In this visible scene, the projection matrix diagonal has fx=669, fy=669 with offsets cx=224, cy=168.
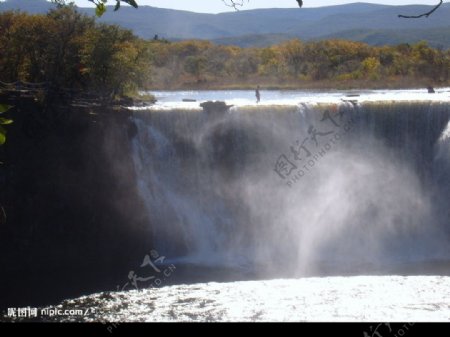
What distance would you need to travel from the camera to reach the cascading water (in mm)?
22953

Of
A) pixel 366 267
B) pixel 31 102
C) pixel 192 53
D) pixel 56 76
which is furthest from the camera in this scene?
pixel 192 53

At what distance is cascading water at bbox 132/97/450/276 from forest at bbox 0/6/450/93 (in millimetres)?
5207

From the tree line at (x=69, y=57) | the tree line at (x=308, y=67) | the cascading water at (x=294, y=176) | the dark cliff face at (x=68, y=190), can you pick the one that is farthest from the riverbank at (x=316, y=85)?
the dark cliff face at (x=68, y=190)

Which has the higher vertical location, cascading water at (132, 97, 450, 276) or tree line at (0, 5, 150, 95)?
tree line at (0, 5, 150, 95)

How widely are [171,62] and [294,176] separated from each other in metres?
38.9

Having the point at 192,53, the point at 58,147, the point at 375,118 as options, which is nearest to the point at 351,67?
the point at 192,53

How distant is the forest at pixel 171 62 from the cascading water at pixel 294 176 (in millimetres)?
5207

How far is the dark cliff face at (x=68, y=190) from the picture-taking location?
885 inches

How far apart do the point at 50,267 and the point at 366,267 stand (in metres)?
9.93

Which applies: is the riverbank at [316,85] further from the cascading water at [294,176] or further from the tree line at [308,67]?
the cascading water at [294,176]

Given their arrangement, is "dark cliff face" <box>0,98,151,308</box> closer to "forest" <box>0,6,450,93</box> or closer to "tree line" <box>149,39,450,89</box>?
"forest" <box>0,6,450,93</box>

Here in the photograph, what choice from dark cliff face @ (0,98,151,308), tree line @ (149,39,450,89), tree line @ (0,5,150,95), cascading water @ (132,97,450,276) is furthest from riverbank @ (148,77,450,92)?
dark cliff face @ (0,98,151,308)
